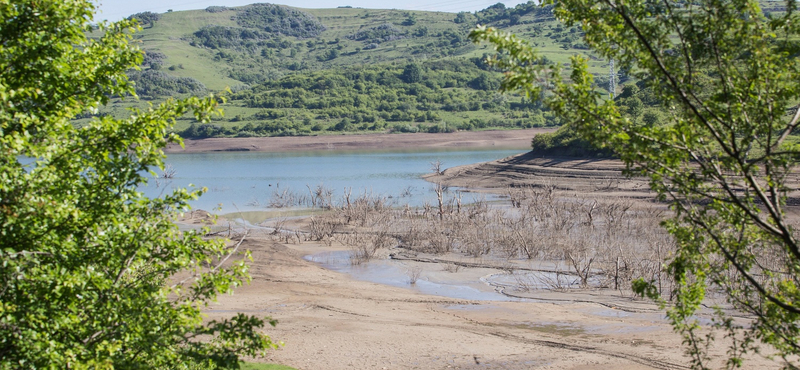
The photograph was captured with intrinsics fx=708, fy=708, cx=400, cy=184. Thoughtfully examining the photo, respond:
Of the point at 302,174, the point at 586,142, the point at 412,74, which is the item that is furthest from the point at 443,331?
the point at 412,74

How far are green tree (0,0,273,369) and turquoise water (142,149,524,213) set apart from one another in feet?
86.6

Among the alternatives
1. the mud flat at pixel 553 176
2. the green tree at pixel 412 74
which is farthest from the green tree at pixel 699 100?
the green tree at pixel 412 74

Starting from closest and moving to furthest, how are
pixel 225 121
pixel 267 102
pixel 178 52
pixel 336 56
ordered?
pixel 225 121 < pixel 267 102 < pixel 178 52 < pixel 336 56

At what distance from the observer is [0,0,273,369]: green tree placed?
18.2 ft

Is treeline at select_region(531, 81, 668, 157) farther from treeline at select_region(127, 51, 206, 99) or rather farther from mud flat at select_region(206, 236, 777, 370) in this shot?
treeline at select_region(127, 51, 206, 99)

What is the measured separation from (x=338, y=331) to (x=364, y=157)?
2408 inches

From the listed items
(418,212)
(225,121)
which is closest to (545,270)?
(418,212)

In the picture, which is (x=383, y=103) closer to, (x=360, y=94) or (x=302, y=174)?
(x=360, y=94)

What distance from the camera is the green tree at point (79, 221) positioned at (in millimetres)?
5535

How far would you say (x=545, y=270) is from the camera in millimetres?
20312

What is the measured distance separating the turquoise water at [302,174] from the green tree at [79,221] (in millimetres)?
26404

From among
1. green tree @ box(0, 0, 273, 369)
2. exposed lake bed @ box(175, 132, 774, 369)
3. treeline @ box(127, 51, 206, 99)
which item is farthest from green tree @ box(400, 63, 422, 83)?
green tree @ box(0, 0, 273, 369)

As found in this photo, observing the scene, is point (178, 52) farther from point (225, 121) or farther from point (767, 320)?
point (767, 320)

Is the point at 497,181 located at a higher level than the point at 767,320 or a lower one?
lower
